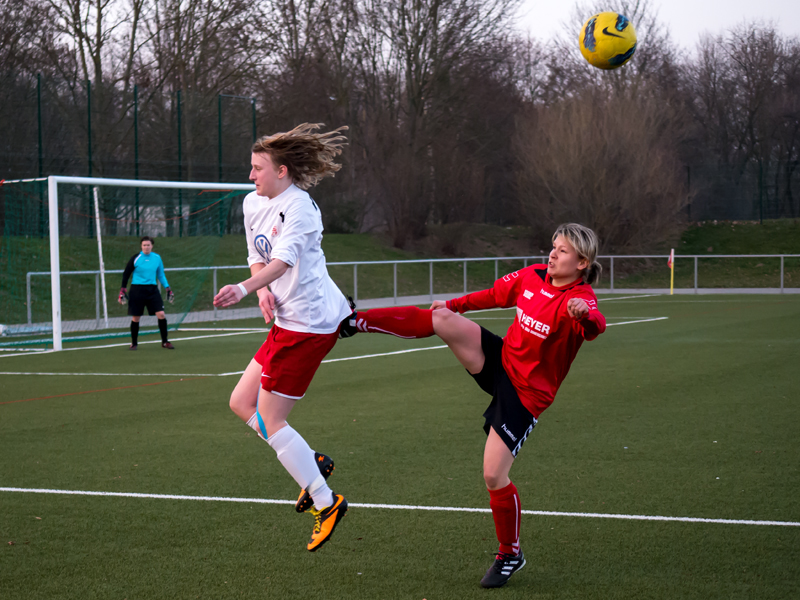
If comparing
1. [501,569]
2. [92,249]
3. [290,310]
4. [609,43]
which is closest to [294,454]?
[290,310]

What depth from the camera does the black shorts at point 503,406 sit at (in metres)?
4.02

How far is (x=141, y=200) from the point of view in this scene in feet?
78.7

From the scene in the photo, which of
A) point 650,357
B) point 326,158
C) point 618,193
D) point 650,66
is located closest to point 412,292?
A: point 618,193

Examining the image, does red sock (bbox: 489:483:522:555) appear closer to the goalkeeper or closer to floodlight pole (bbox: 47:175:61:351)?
the goalkeeper

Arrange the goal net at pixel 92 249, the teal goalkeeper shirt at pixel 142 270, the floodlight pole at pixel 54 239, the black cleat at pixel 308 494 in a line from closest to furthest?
A: 1. the black cleat at pixel 308 494
2. the floodlight pole at pixel 54 239
3. the teal goalkeeper shirt at pixel 142 270
4. the goal net at pixel 92 249

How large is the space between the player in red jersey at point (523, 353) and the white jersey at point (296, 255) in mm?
509

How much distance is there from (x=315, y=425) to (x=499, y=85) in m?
35.9

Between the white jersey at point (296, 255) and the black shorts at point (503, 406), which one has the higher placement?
the white jersey at point (296, 255)

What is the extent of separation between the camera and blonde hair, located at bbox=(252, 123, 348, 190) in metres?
4.39

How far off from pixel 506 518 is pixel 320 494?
91 cm

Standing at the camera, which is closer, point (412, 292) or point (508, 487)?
point (508, 487)

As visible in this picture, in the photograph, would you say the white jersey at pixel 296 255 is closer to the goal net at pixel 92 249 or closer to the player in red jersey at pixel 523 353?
the player in red jersey at pixel 523 353

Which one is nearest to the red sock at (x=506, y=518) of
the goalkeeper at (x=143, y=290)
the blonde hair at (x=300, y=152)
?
the blonde hair at (x=300, y=152)

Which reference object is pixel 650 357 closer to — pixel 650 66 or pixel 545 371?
pixel 545 371
